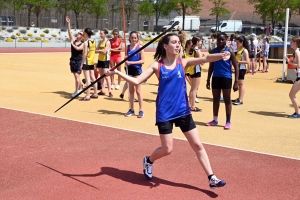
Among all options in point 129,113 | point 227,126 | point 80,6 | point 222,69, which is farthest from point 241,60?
point 80,6

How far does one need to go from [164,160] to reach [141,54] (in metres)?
3.86

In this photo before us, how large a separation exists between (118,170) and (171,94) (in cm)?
153

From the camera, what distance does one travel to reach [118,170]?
617 centimetres

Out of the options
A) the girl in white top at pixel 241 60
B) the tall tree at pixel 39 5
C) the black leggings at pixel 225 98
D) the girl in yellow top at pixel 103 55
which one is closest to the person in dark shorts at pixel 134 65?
→ the black leggings at pixel 225 98

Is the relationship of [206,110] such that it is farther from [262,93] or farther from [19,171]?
[19,171]

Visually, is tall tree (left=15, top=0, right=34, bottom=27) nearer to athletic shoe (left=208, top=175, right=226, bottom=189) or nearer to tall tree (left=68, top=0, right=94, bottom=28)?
tall tree (left=68, top=0, right=94, bottom=28)

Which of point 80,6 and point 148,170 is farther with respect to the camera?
point 80,6

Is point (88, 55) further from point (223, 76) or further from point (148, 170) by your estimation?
point (148, 170)

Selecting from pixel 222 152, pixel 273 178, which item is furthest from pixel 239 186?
pixel 222 152

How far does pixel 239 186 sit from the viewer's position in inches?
221

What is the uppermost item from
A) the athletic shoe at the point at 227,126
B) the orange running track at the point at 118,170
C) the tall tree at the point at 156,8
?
the tall tree at the point at 156,8

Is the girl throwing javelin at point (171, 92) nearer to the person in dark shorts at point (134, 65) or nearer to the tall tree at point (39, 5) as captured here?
the person in dark shorts at point (134, 65)

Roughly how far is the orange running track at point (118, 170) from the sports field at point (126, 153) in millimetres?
12

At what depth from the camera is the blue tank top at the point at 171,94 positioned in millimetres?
5320
